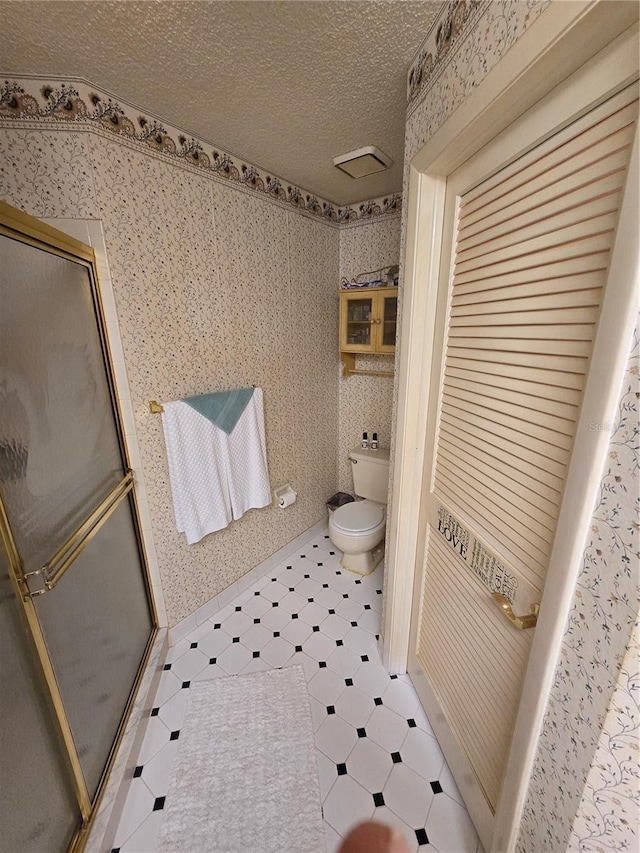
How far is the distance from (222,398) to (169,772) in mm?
1497

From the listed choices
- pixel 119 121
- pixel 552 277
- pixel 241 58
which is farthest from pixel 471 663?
pixel 119 121

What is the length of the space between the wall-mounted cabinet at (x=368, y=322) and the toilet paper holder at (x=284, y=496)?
1.01m

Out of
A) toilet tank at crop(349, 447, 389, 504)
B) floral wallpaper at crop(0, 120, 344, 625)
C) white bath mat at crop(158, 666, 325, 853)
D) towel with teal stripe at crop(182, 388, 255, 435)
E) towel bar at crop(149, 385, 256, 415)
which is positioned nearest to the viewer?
white bath mat at crop(158, 666, 325, 853)

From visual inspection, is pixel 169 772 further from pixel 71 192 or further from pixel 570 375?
pixel 71 192

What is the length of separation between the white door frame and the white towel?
0.91m

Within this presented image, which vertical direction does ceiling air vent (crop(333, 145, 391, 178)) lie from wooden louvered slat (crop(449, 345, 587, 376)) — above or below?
above

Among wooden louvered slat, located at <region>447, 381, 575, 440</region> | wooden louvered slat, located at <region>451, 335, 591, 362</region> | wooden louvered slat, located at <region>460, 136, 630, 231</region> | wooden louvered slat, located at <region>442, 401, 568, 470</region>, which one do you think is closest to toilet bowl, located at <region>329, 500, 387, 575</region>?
wooden louvered slat, located at <region>442, 401, 568, 470</region>

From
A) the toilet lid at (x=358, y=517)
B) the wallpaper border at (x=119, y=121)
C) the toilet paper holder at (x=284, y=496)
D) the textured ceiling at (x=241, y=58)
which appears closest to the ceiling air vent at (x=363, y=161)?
the textured ceiling at (x=241, y=58)

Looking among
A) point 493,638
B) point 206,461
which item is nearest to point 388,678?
point 493,638

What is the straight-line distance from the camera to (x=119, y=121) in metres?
1.21

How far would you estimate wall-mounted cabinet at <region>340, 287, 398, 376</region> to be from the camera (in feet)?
6.82

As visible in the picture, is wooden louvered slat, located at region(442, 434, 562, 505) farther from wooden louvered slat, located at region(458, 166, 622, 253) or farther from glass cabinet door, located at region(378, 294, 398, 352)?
glass cabinet door, located at region(378, 294, 398, 352)

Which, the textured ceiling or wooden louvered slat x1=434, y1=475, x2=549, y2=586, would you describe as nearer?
wooden louvered slat x1=434, y1=475, x2=549, y2=586

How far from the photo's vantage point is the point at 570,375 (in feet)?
2.17
